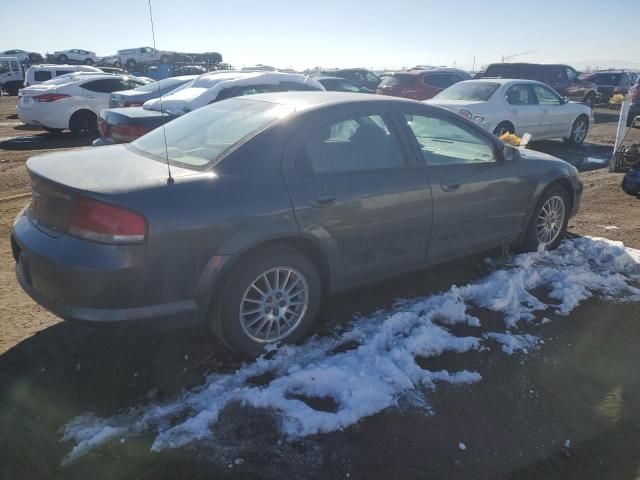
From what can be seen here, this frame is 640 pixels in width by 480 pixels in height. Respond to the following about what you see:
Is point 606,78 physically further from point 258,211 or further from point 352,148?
point 258,211

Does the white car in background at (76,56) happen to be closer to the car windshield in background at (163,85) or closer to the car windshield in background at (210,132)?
the car windshield in background at (163,85)

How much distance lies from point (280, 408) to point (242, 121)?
6.16 ft

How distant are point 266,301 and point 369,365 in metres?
0.74

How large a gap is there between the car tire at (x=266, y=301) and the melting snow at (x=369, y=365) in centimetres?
13

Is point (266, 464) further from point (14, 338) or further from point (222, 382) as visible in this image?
point (14, 338)

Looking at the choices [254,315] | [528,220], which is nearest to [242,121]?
[254,315]

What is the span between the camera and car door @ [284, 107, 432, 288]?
3133 millimetres

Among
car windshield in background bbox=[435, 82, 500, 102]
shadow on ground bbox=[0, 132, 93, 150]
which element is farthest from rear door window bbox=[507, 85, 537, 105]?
shadow on ground bbox=[0, 132, 93, 150]

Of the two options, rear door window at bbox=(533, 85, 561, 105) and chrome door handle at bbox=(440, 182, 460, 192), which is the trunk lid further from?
rear door window at bbox=(533, 85, 561, 105)

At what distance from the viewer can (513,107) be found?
390 inches

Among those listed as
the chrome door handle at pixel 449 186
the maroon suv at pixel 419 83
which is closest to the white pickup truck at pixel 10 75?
the maroon suv at pixel 419 83

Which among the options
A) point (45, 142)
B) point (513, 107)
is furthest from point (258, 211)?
point (45, 142)

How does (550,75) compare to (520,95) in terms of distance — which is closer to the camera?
(520,95)

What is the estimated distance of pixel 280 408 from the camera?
264 centimetres
